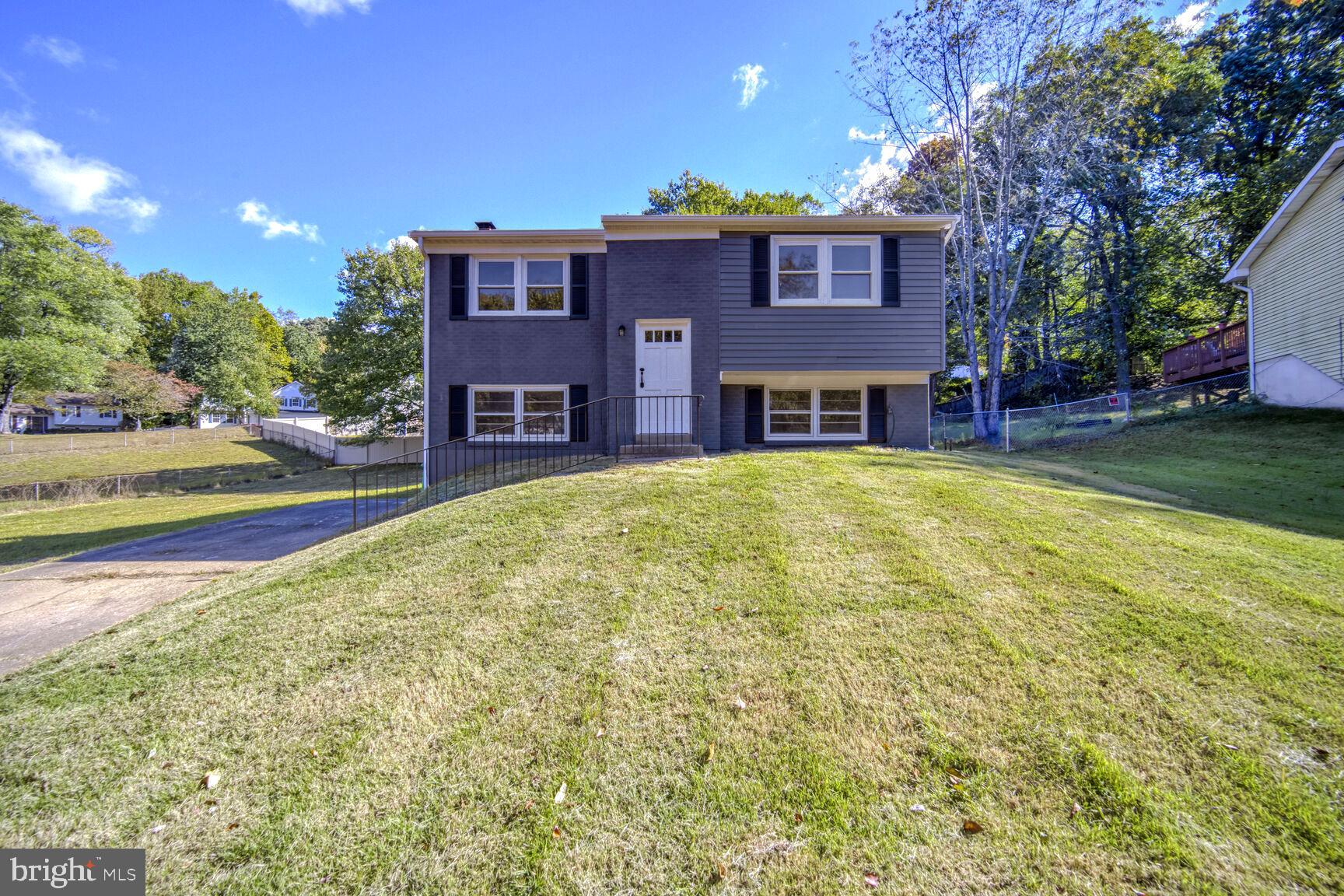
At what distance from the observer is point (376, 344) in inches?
859

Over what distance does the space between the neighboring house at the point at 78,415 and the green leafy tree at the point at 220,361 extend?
7.23 metres

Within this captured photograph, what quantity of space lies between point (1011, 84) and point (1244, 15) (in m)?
11.0

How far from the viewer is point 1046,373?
21656 mm

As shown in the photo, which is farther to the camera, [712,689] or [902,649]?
[902,649]

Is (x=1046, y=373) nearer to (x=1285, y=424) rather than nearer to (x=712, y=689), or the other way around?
(x=1285, y=424)

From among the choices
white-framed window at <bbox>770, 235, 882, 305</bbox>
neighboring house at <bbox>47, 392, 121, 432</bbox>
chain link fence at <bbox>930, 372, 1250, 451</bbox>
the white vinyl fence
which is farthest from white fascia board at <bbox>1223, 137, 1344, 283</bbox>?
neighboring house at <bbox>47, 392, 121, 432</bbox>

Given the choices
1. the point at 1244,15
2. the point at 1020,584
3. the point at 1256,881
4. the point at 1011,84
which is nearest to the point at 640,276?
the point at 1020,584

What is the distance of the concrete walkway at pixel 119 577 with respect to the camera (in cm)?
483

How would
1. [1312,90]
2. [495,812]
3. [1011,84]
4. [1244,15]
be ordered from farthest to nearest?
[1244,15], [1312,90], [1011,84], [495,812]

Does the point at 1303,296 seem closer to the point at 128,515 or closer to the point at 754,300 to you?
the point at 754,300

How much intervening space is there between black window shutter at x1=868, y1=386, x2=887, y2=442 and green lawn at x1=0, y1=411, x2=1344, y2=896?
19.1 ft

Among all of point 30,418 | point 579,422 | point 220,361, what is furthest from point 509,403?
point 30,418

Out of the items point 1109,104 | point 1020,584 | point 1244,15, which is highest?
point 1244,15

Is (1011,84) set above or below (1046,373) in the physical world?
above
